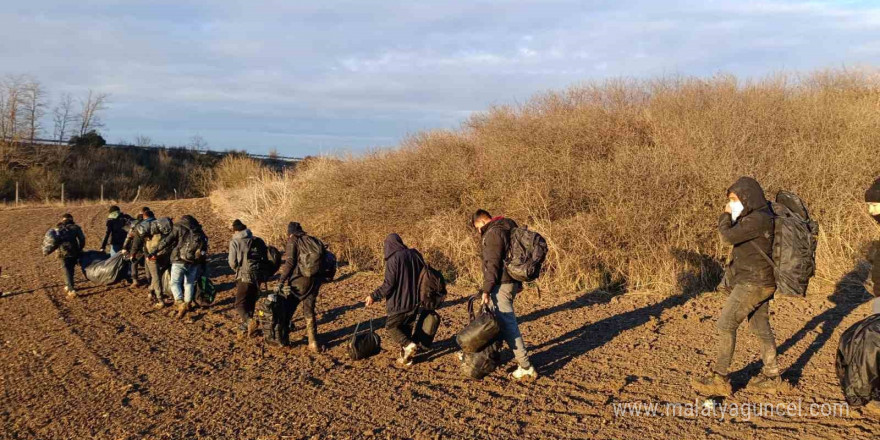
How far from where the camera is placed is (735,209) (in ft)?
18.4

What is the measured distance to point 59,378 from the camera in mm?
6930

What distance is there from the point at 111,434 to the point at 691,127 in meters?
11.0

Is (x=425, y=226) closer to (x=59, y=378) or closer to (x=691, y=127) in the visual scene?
(x=691, y=127)

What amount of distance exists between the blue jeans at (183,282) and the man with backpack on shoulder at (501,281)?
17.7ft

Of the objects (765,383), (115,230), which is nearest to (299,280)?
(765,383)

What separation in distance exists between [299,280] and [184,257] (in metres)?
2.84

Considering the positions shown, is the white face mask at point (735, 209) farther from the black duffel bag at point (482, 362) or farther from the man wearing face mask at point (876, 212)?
the black duffel bag at point (482, 362)

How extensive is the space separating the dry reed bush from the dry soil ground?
1.00 metres

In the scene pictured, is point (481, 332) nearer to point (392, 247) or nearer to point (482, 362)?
point (482, 362)

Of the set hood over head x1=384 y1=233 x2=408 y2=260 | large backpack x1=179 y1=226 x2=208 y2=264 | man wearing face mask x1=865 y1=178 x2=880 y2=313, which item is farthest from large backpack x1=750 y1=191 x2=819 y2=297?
large backpack x1=179 y1=226 x2=208 y2=264

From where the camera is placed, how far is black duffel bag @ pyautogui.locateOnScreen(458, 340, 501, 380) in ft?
20.6

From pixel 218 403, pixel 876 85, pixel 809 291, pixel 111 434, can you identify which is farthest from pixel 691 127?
pixel 111 434

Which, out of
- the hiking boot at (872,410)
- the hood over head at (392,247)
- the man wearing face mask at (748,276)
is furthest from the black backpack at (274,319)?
the hiking boot at (872,410)

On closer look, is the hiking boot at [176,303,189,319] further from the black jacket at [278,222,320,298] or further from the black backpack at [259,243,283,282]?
the black jacket at [278,222,320,298]
